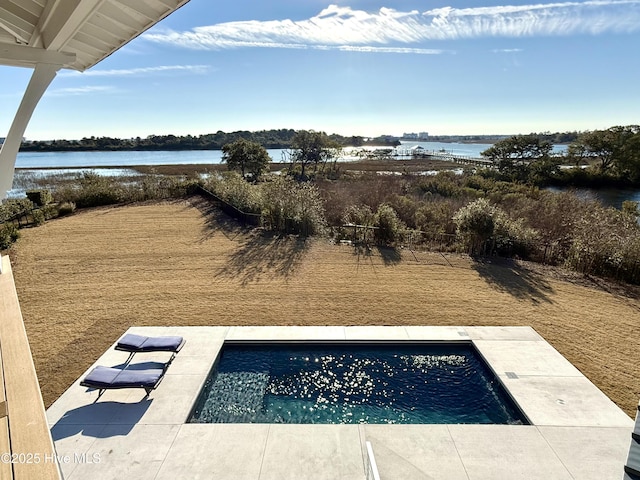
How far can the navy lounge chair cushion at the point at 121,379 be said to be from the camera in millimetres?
5090

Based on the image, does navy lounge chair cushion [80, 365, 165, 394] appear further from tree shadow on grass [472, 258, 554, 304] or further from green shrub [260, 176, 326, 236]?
green shrub [260, 176, 326, 236]

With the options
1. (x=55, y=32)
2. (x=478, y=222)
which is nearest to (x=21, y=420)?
(x=55, y=32)

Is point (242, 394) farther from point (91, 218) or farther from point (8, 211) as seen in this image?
point (8, 211)

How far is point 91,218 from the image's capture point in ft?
56.0

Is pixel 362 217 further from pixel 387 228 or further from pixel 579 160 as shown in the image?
pixel 579 160

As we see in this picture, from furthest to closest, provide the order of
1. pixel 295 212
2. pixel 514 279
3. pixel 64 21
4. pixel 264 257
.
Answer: pixel 295 212, pixel 264 257, pixel 514 279, pixel 64 21

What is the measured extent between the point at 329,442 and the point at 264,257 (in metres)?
7.87

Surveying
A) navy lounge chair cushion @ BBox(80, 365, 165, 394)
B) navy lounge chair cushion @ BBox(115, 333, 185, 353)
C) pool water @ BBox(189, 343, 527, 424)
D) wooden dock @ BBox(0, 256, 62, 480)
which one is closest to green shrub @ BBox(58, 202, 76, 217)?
navy lounge chair cushion @ BBox(115, 333, 185, 353)


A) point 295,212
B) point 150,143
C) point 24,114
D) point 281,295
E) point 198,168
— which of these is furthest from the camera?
point 150,143

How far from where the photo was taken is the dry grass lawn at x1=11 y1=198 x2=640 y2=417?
22.6ft

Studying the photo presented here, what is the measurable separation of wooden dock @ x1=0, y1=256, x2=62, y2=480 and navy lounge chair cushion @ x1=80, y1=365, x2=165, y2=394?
289 cm

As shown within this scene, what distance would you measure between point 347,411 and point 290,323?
2647 millimetres

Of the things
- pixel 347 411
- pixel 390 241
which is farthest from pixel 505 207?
pixel 347 411

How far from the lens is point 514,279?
34.1ft
